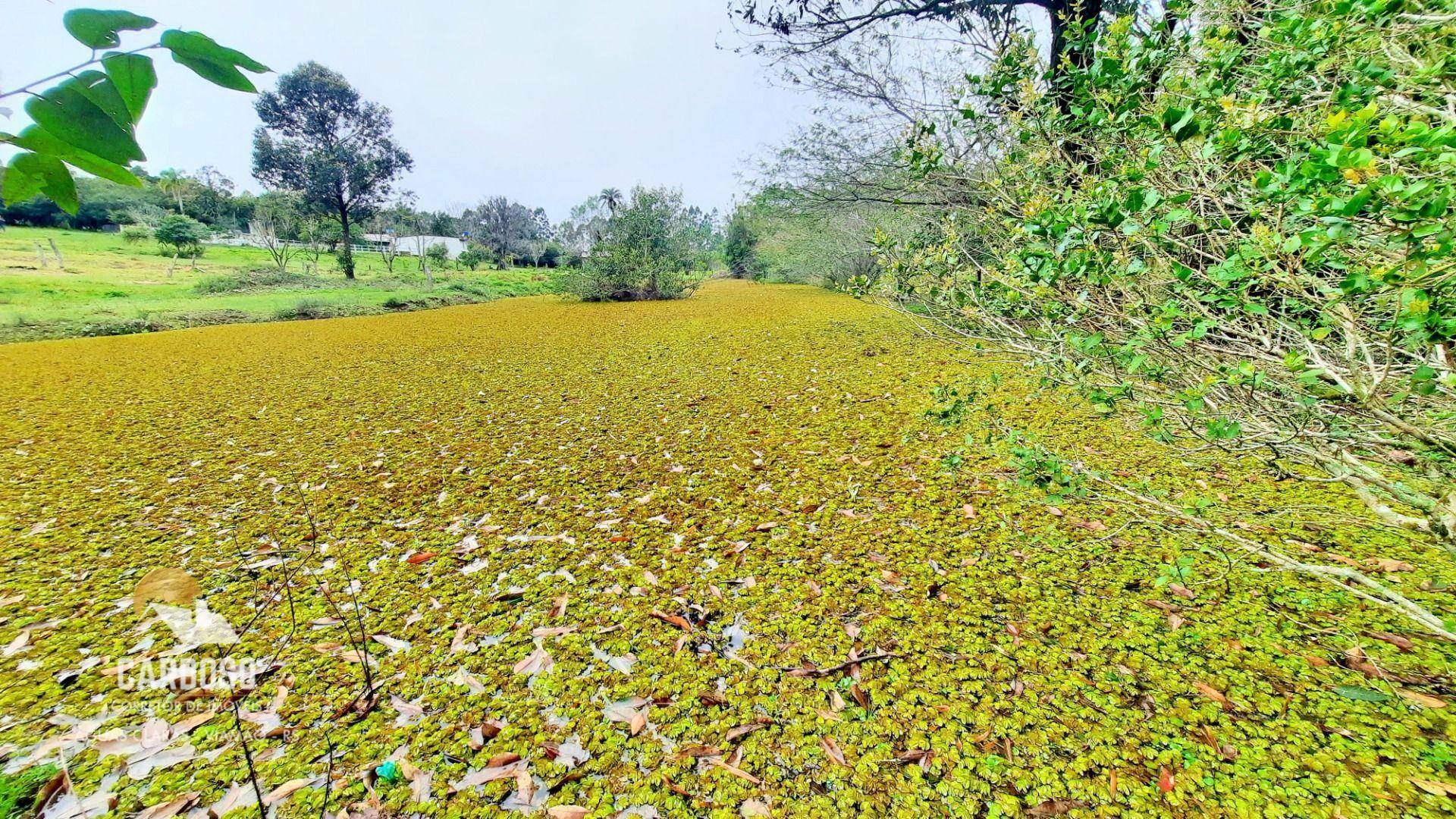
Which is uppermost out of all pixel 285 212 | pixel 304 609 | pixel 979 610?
pixel 285 212

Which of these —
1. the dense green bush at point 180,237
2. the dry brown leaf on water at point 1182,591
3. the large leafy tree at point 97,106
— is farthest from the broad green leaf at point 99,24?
the dense green bush at point 180,237

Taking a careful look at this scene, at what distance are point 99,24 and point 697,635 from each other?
4.51 feet

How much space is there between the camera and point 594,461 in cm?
252

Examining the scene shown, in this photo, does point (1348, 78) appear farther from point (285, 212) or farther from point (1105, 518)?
point (285, 212)

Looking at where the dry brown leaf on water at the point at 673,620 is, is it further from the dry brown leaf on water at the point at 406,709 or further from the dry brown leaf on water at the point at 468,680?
the dry brown leaf on water at the point at 406,709

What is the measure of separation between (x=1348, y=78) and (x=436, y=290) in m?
13.2

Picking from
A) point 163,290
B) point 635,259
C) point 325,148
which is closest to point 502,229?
point 325,148

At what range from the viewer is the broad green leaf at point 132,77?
36cm

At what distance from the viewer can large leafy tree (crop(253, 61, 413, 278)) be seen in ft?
46.8

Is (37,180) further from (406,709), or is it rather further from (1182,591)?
(1182,591)

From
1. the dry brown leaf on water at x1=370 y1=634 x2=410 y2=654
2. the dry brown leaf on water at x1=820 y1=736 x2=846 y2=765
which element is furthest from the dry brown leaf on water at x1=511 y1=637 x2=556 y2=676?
the dry brown leaf on water at x1=820 y1=736 x2=846 y2=765

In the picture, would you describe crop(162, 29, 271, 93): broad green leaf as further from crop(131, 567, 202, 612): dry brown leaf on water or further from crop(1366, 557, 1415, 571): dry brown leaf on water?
crop(1366, 557, 1415, 571): dry brown leaf on water

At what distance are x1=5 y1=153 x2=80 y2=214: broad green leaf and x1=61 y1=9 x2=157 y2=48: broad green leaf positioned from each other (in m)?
0.09

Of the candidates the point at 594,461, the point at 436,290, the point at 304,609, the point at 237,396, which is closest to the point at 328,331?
the point at 237,396
